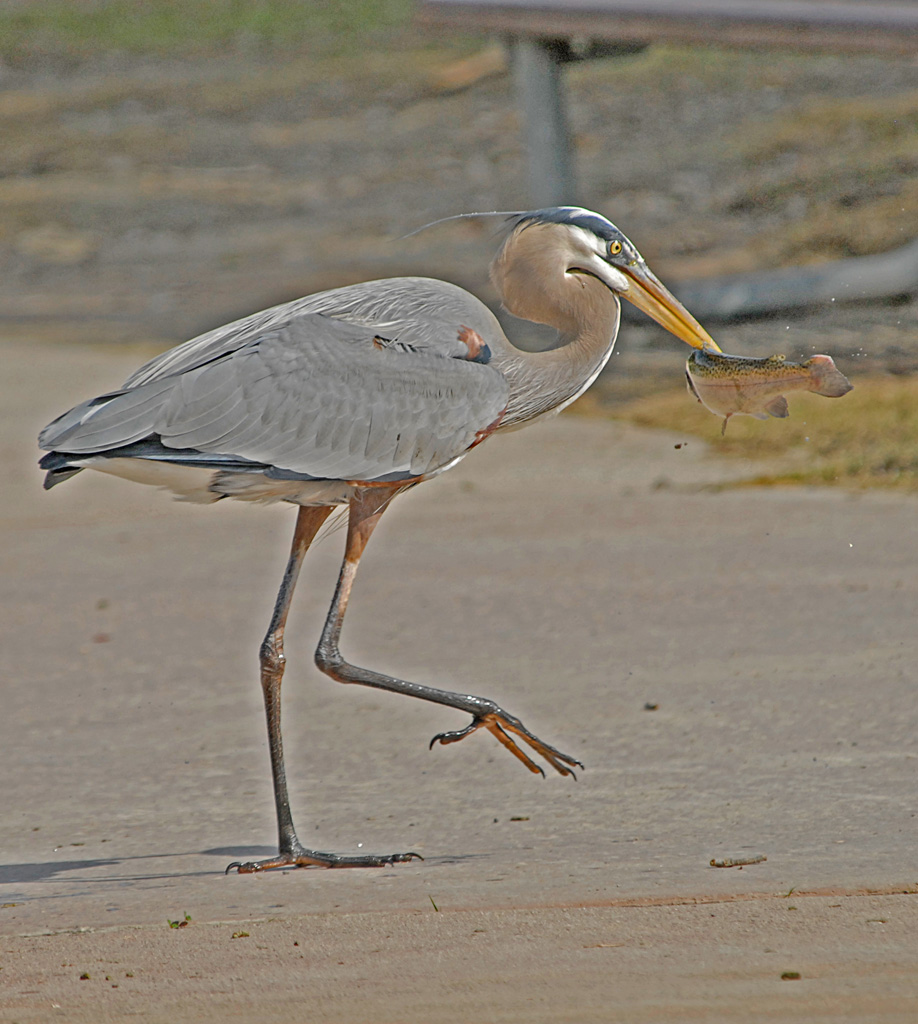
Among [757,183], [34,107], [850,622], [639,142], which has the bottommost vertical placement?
[850,622]

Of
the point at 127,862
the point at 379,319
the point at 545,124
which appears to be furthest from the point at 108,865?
the point at 545,124

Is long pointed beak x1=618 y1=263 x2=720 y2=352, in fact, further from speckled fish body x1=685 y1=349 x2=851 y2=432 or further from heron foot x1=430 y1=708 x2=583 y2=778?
heron foot x1=430 y1=708 x2=583 y2=778

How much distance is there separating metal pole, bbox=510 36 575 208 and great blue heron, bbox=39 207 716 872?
8.49 m

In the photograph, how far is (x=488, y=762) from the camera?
5359 millimetres

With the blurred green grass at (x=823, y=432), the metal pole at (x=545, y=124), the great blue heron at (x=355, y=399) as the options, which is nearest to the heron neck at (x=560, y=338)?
the great blue heron at (x=355, y=399)

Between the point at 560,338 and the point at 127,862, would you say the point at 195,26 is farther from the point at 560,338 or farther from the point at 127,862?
the point at 127,862

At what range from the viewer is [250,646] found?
6797mm

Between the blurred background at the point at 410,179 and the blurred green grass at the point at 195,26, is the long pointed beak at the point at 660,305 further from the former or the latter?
the blurred green grass at the point at 195,26

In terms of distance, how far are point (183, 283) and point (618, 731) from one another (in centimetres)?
1342

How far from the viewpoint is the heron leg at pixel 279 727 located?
172 inches

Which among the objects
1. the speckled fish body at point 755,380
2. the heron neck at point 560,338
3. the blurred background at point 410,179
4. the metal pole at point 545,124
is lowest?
the speckled fish body at point 755,380

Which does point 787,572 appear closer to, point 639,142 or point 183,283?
point 183,283

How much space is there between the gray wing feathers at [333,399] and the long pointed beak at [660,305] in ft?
1.76

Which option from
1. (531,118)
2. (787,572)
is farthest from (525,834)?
(531,118)
